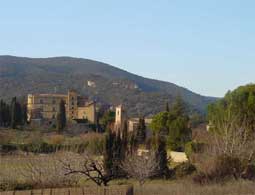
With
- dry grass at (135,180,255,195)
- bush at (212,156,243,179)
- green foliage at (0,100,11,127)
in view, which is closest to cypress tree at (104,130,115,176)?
bush at (212,156,243,179)

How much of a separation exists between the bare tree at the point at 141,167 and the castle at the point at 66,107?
2210 inches

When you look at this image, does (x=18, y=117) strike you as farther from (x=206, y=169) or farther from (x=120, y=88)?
(x=120, y=88)

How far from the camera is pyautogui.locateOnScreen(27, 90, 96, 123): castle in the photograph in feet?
303

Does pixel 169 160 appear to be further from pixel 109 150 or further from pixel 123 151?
pixel 109 150

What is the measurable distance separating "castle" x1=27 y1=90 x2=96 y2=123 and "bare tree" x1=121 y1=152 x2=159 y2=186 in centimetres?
5612

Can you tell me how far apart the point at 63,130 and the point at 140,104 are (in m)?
70.8

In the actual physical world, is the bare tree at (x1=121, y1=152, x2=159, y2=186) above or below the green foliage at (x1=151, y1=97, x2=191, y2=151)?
below

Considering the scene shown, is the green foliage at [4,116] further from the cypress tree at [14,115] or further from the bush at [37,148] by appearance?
the bush at [37,148]

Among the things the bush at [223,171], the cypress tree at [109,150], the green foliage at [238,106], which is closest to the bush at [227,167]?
the bush at [223,171]

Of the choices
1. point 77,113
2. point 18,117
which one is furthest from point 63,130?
point 77,113

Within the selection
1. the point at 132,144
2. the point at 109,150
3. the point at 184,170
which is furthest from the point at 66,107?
the point at 184,170

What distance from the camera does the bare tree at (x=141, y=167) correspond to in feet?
80.4

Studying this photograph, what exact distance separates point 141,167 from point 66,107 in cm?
7637

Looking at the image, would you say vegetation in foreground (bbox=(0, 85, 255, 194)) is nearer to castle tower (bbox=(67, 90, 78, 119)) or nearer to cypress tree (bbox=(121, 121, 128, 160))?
cypress tree (bbox=(121, 121, 128, 160))
